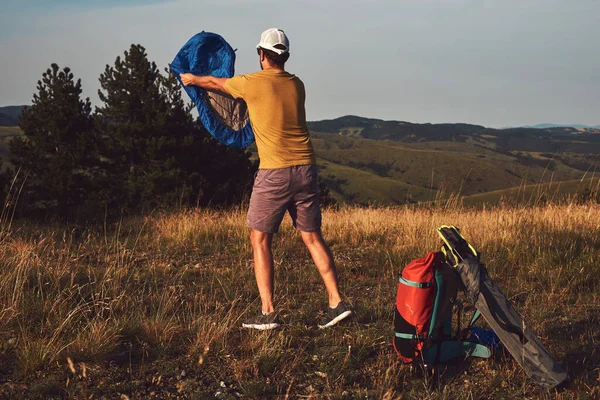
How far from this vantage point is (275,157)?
367 centimetres

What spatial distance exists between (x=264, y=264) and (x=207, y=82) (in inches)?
56.8

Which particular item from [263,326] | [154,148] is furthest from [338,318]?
→ [154,148]

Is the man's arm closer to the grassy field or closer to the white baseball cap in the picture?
the white baseball cap

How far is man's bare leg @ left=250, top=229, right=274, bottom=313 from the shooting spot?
381 cm

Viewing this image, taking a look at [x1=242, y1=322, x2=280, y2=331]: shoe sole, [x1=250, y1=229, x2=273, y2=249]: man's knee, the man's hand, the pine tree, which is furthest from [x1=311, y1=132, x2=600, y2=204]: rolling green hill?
[x1=242, y1=322, x2=280, y2=331]: shoe sole

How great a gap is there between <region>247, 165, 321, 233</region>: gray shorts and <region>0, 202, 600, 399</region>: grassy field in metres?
0.74

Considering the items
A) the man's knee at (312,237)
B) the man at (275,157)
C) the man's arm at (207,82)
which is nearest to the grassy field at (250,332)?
the man at (275,157)

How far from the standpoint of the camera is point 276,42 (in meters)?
3.59

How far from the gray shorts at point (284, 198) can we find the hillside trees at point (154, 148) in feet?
56.4

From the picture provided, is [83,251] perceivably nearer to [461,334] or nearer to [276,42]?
[276,42]

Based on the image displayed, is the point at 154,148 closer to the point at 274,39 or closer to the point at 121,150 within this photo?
the point at 121,150

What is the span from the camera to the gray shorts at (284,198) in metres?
3.67

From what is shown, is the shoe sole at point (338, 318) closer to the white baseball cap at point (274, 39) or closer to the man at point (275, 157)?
the man at point (275, 157)

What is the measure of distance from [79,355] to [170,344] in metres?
0.55
